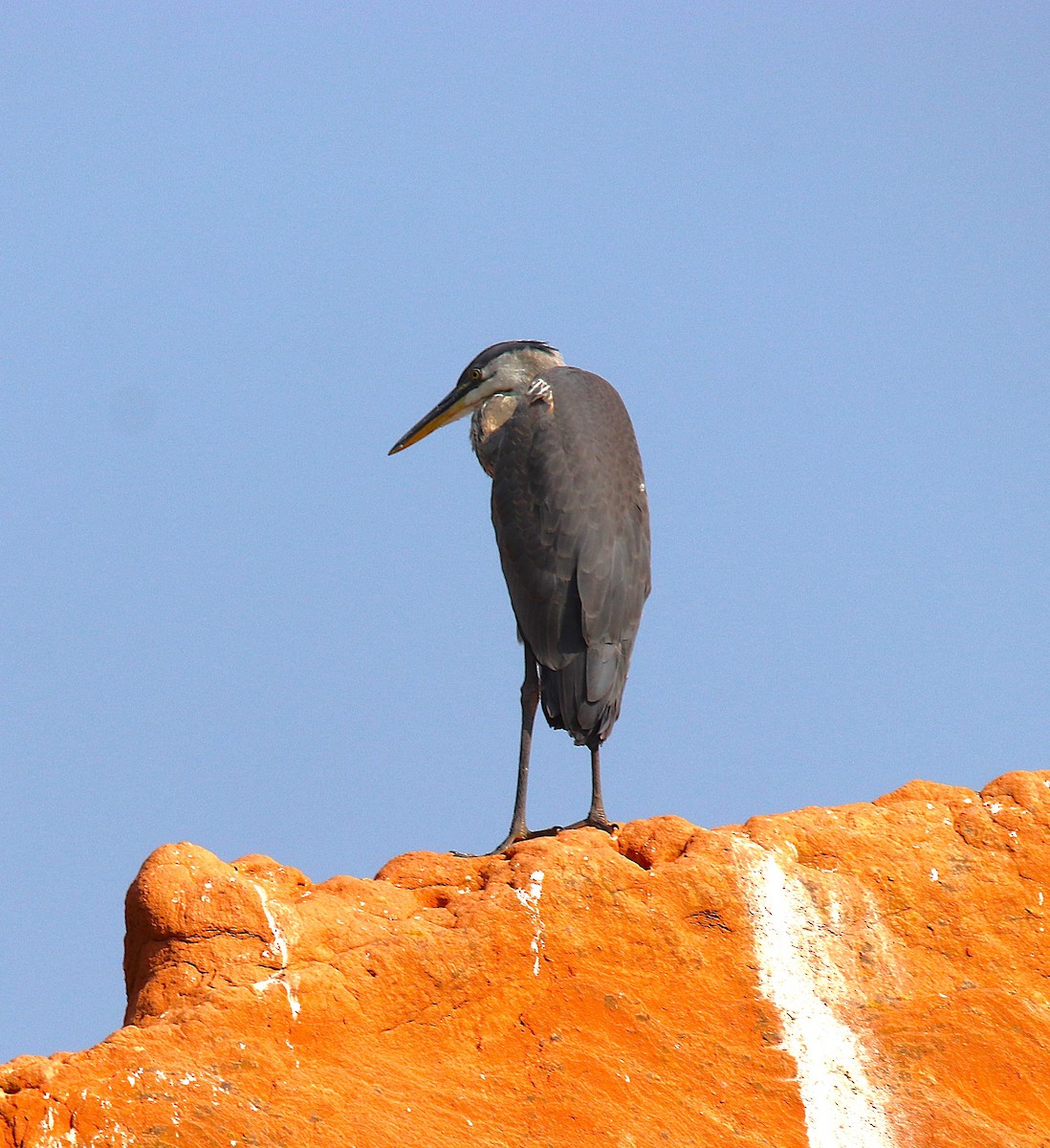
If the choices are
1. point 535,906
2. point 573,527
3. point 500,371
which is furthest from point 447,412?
point 535,906

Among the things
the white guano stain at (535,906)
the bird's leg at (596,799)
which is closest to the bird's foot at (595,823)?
the bird's leg at (596,799)

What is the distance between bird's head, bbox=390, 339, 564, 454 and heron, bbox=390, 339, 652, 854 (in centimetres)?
44

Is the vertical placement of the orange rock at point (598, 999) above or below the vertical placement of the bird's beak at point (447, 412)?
below

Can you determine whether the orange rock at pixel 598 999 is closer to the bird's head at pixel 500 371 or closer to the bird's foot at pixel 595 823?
the bird's foot at pixel 595 823

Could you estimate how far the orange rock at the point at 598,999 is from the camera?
16.1 ft

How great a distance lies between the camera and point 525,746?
823 cm

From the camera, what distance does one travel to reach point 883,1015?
579cm

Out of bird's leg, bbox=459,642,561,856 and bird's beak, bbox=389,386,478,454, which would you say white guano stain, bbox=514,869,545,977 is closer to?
bird's leg, bbox=459,642,561,856

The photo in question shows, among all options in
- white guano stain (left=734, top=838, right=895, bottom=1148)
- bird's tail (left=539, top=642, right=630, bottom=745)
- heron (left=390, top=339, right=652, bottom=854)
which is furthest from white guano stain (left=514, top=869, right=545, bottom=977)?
bird's tail (left=539, top=642, right=630, bottom=745)

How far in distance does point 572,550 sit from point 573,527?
11cm

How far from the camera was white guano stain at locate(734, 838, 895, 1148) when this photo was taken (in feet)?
17.9

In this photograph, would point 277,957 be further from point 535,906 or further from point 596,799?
point 596,799

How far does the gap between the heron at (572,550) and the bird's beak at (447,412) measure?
78 centimetres

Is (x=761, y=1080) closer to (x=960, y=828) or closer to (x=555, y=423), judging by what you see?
(x=960, y=828)
